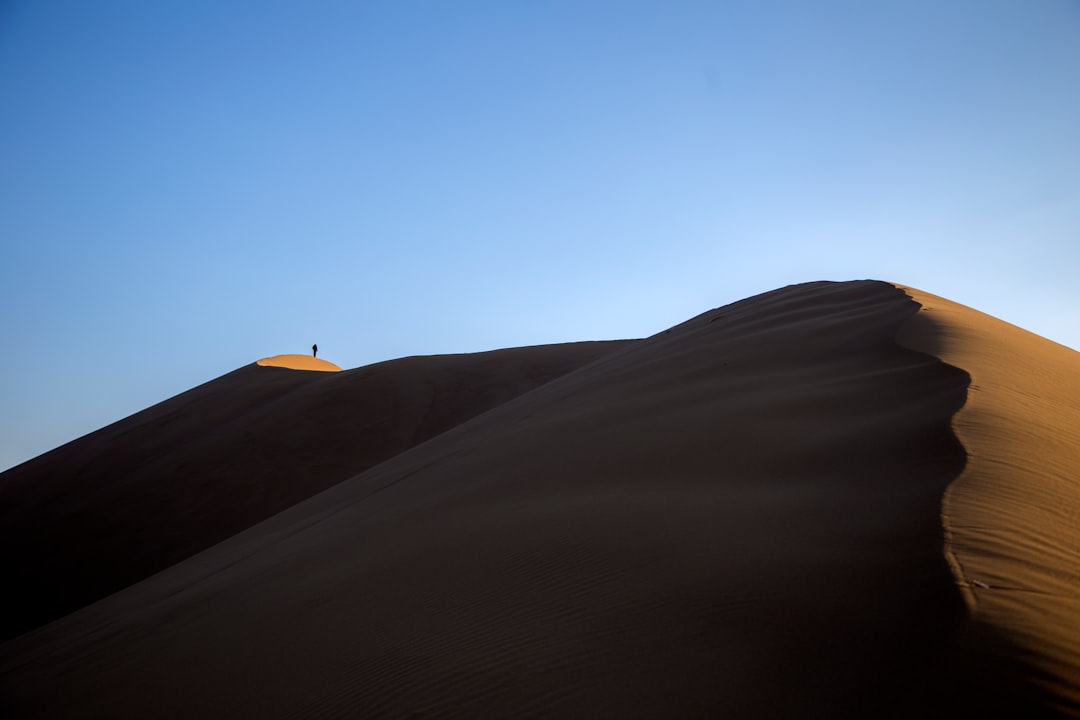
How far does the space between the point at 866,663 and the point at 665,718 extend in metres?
0.46

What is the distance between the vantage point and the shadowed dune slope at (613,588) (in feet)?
5.85

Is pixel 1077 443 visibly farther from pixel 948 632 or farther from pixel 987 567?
pixel 948 632

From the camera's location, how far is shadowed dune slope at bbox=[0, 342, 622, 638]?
9742mm

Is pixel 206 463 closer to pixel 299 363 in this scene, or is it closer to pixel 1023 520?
pixel 299 363

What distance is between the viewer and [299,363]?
2273cm

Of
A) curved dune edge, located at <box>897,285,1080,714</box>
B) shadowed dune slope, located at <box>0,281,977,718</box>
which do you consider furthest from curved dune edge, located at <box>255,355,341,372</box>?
curved dune edge, located at <box>897,285,1080,714</box>

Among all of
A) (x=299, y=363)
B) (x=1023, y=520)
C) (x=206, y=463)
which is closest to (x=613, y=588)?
(x=1023, y=520)

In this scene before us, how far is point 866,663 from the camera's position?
5.44ft

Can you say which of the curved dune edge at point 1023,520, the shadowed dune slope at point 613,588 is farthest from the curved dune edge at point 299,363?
the curved dune edge at point 1023,520

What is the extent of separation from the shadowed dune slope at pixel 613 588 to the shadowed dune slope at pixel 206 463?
472cm

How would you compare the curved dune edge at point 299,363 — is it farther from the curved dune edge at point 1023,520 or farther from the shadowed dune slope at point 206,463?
the curved dune edge at point 1023,520

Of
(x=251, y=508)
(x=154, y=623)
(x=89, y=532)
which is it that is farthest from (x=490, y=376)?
(x=154, y=623)

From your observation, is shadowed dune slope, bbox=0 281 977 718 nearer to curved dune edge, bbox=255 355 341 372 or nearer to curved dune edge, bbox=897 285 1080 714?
curved dune edge, bbox=897 285 1080 714

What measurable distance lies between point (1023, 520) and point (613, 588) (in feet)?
3.90
